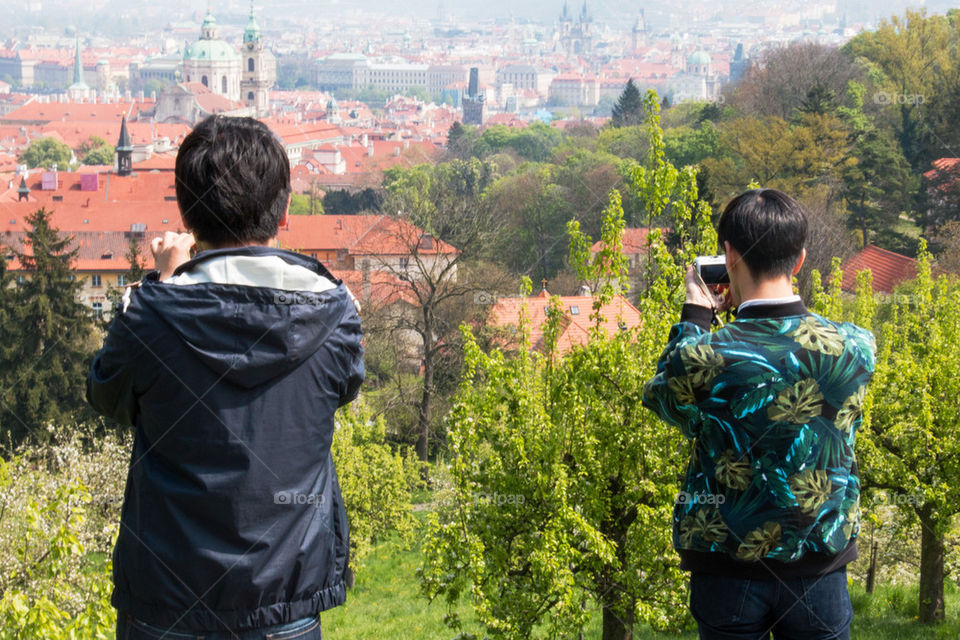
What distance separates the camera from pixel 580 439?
580cm

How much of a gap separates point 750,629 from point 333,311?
124 cm

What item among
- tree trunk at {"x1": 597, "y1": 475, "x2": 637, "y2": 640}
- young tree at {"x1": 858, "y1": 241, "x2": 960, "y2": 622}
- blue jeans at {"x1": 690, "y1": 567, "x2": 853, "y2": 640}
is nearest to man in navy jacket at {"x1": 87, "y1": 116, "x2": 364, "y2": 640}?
blue jeans at {"x1": 690, "y1": 567, "x2": 853, "y2": 640}

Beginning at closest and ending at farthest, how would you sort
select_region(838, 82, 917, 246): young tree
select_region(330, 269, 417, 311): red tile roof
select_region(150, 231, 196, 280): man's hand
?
select_region(150, 231, 196, 280): man's hand → select_region(330, 269, 417, 311): red tile roof → select_region(838, 82, 917, 246): young tree

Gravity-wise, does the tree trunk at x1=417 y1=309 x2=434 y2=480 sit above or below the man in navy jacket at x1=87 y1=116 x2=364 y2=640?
below

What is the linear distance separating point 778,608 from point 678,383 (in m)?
0.57

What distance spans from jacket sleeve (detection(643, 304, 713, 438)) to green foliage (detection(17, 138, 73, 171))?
4041 inches

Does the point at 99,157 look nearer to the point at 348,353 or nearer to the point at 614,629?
the point at 614,629

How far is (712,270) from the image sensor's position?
2854 millimetres

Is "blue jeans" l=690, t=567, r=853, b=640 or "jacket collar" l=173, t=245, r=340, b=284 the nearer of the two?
"jacket collar" l=173, t=245, r=340, b=284

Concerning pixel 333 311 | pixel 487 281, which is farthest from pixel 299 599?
pixel 487 281

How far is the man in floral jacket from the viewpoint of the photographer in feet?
8.36

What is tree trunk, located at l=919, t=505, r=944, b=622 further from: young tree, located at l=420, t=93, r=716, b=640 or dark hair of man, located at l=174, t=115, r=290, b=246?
dark hair of man, located at l=174, t=115, r=290, b=246

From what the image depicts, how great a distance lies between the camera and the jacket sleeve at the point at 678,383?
262 cm

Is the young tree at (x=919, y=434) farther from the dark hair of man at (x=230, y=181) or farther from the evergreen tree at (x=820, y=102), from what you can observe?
the evergreen tree at (x=820, y=102)
